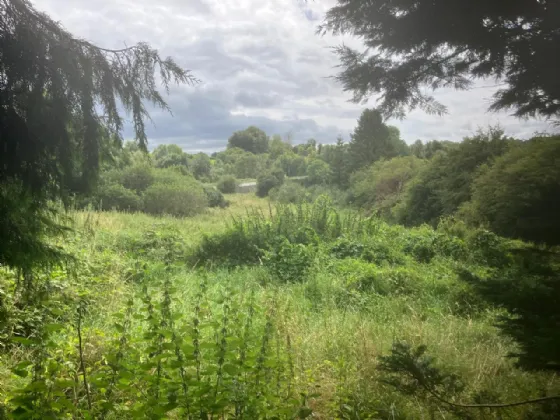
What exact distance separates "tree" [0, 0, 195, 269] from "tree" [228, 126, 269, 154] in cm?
6181

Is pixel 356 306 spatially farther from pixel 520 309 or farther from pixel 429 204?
pixel 429 204

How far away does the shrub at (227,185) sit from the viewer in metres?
38.1

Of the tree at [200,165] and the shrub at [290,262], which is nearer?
the shrub at [290,262]

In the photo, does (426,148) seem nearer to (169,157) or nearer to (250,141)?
(169,157)

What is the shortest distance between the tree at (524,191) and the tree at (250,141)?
176ft

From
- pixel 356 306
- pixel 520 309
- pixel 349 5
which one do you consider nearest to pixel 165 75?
pixel 349 5

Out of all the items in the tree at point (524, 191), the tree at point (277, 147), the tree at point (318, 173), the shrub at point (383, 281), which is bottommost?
the shrub at point (383, 281)

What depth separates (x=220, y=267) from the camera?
28.5 feet

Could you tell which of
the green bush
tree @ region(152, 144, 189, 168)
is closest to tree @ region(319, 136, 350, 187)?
the green bush

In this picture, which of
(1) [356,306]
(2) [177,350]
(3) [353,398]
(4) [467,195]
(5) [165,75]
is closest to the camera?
(2) [177,350]

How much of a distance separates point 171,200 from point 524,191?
861 inches

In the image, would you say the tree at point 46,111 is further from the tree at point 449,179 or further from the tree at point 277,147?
the tree at point 277,147

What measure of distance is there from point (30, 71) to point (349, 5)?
2.17 metres

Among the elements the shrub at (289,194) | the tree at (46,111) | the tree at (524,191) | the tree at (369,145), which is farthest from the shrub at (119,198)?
the tree at (46,111)
